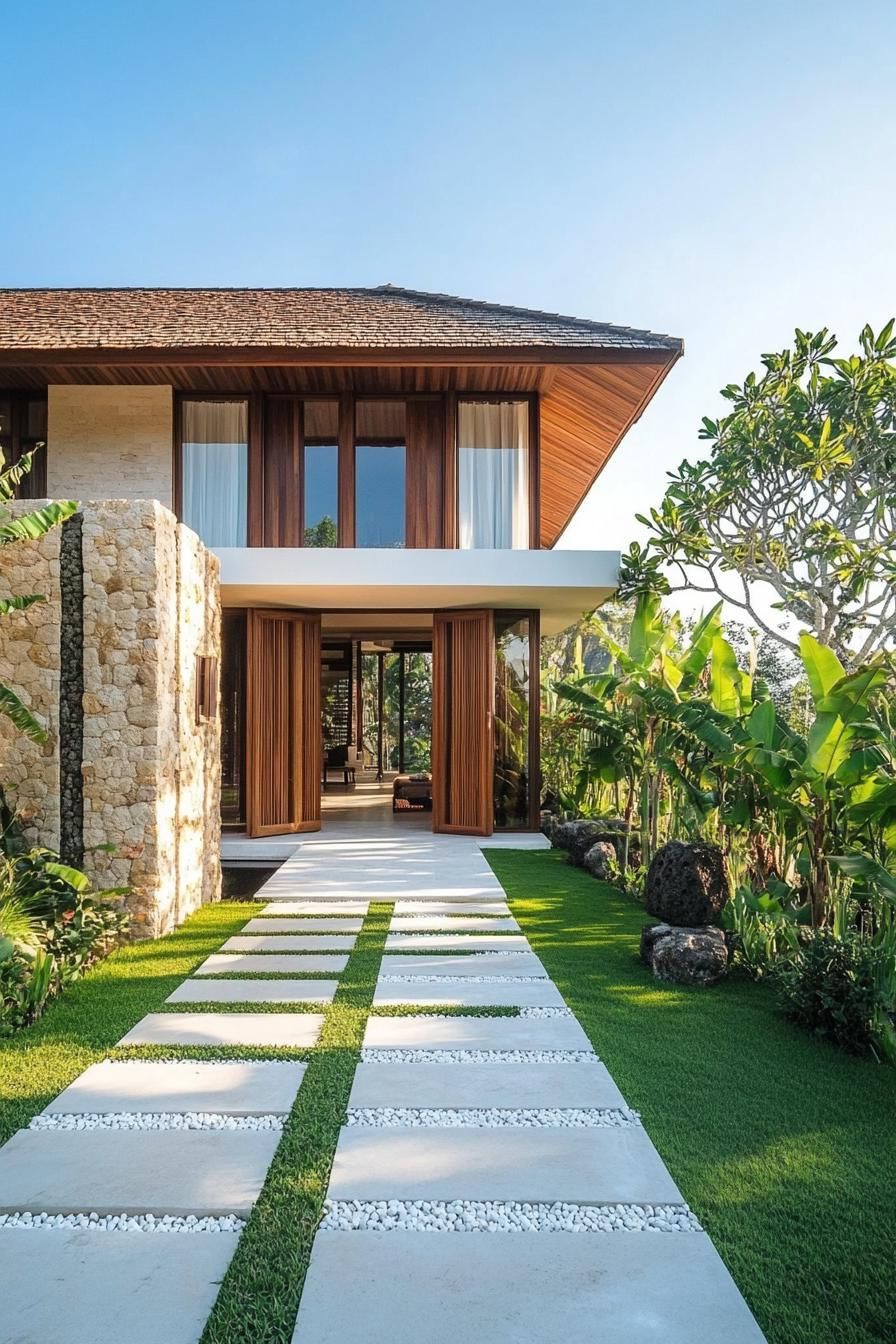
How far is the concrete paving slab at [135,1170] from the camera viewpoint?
306 centimetres

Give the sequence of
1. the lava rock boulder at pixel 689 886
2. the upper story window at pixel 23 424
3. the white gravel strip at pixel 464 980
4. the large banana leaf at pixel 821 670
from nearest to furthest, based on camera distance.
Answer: the white gravel strip at pixel 464 980
the large banana leaf at pixel 821 670
the lava rock boulder at pixel 689 886
the upper story window at pixel 23 424

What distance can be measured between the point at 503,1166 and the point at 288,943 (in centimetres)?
381

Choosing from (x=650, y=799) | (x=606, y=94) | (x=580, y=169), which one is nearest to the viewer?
(x=650, y=799)

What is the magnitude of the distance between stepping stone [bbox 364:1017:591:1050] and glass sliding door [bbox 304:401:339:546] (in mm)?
8881

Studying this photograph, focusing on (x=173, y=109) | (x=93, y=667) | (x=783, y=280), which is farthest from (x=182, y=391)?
(x=783, y=280)

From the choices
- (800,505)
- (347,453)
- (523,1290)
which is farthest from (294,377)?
(523,1290)

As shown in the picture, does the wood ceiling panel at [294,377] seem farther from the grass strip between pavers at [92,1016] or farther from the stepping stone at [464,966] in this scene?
the stepping stone at [464,966]

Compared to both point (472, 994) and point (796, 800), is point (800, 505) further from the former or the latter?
point (472, 994)

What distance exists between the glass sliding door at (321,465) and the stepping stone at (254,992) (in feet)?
26.4

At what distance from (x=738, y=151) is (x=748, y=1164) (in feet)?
37.4

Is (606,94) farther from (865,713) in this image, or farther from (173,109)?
(865,713)

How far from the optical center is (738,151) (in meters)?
11.2

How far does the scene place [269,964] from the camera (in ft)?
20.7

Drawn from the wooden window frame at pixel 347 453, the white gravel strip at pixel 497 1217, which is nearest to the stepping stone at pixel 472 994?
the white gravel strip at pixel 497 1217
